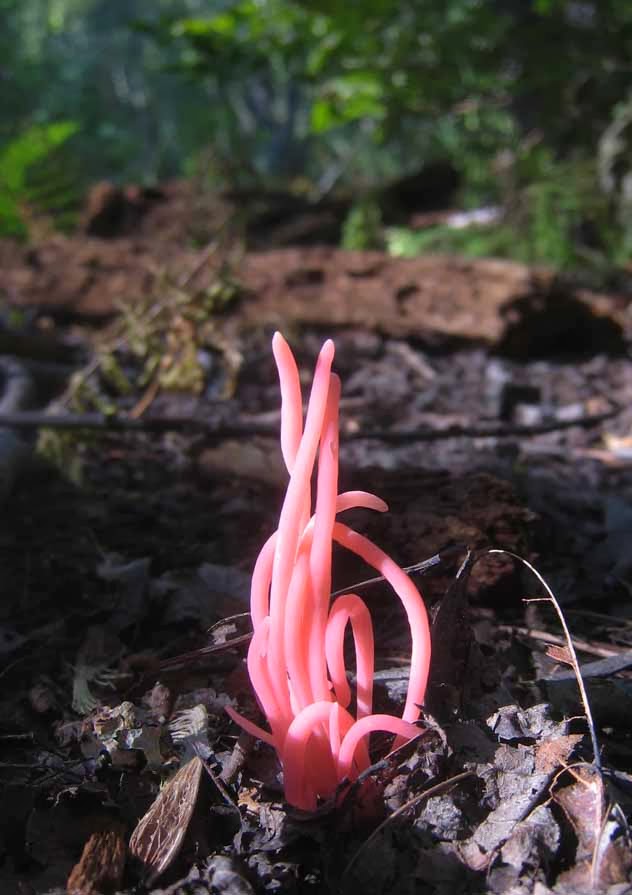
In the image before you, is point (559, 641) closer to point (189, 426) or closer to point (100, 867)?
point (100, 867)

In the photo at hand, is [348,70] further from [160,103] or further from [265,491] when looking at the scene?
[160,103]

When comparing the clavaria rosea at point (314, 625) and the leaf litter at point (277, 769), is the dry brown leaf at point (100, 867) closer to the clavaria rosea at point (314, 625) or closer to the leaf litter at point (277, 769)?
the leaf litter at point (277, 769)

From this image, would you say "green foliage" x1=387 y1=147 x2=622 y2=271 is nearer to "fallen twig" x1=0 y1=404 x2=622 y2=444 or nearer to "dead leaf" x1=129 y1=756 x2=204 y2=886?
"fallen twig" x1=0 y1=404 x2=622 y2=444

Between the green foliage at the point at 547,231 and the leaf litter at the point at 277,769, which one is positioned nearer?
the leaf litter at the point at 277,769

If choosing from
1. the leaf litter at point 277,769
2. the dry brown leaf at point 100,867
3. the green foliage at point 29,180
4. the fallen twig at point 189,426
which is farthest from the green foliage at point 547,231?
the dry brown leaf at point 100,867

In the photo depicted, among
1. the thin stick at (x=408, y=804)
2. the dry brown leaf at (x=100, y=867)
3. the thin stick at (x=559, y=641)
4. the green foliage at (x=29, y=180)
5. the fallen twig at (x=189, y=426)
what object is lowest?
the dry brown leaf at (x=100, y=867)

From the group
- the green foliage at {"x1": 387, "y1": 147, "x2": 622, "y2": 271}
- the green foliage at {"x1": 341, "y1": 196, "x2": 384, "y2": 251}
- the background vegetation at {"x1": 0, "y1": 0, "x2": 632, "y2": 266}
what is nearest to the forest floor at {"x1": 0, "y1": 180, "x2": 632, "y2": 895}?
the green foliage at {"x1": 387, "y1": 147, "x2": 622, "y2": 271}

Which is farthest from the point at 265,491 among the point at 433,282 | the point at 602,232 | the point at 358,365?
the point at 602,232

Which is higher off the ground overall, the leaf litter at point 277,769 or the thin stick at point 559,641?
the thin stick at point 559,641
